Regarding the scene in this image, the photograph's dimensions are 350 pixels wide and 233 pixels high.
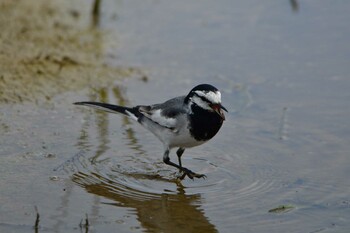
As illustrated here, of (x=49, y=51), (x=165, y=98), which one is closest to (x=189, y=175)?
(x=165, y=98)

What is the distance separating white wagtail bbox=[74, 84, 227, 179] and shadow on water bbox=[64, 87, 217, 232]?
10.9 inches

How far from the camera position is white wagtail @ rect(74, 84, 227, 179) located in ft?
22.4

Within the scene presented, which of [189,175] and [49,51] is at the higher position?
[49,51]

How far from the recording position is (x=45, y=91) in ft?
29.0

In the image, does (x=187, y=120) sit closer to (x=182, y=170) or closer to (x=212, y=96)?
(x=212, y=96)

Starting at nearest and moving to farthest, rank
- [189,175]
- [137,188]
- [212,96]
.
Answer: [137,188] < [212,96] < [189,175]

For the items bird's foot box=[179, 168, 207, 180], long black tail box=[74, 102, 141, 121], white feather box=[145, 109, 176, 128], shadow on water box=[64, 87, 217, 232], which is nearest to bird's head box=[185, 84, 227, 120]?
white feather box=[145, 109, 176, 128]

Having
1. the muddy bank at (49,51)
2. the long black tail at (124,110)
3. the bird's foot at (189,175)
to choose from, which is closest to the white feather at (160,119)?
the long black tail at (124,110)

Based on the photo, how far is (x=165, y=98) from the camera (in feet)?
29.4

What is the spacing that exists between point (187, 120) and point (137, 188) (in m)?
0.73

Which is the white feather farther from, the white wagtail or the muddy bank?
the muddy bank

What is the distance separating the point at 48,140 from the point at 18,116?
689mm

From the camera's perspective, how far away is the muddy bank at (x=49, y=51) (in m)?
8.95

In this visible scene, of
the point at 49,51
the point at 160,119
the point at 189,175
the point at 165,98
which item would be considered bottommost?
the point at 189,175
